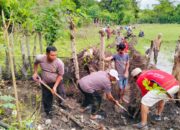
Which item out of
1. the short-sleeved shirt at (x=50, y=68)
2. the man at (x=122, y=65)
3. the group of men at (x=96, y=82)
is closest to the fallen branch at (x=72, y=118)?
the group of men at (x=96, y=82)

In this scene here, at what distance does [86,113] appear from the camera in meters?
6.29

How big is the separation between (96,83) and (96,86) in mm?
67

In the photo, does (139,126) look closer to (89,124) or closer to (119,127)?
(119,127)

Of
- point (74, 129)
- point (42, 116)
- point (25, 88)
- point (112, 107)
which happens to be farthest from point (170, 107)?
point (25, 88)

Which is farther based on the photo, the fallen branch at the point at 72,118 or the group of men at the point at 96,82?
the fallen branch at the point at 72,118

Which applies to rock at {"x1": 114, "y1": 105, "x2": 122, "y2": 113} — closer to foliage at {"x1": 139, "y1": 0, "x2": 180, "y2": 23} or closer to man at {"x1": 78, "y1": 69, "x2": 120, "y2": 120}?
man at {"x1": 78, "y1": 69, "x2": 120, "y2": 120}

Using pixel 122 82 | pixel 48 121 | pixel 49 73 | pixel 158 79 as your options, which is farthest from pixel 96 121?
pixel 158 79

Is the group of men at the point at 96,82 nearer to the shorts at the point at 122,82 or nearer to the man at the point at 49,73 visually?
the man at the point at 49,73

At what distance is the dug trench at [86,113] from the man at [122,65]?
0.22 meters

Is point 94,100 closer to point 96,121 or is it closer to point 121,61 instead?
point 96,121

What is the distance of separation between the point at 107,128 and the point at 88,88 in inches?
31.4

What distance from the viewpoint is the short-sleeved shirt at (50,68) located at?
5.67m

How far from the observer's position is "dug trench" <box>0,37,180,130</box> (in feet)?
18.9

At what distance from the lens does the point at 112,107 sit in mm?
6594
